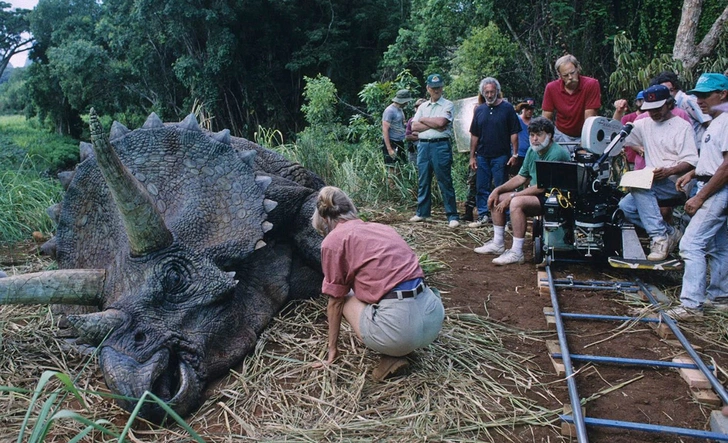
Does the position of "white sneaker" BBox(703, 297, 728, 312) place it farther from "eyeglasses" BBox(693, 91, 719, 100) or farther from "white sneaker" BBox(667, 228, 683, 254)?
"eyeglasses" BBox(693, 91, 719, 100)

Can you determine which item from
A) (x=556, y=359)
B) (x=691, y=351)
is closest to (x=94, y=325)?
(x=556, y=359)

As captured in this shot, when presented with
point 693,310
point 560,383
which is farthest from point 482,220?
point 560,383

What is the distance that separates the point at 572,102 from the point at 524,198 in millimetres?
1452

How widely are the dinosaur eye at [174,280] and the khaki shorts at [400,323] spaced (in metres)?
1.10

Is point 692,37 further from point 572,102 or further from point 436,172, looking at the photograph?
point 436,172

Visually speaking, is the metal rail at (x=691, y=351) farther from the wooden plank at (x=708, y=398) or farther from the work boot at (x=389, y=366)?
the work boot at (x=389, y=366)

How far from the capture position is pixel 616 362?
12.2 ft

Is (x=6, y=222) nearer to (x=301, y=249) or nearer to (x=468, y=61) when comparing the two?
(x=301, y=249)

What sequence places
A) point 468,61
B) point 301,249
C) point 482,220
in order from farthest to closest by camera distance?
point 468,61, point 482,220, point 301,249

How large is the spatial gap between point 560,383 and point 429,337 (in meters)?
0.87

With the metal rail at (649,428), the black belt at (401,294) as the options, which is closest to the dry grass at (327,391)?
the metal rail at (649,428)

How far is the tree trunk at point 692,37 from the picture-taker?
9.78 m

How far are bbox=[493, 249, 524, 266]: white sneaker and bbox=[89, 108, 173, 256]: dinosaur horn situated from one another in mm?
3605

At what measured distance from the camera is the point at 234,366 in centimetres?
374
